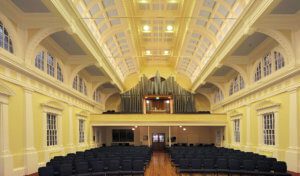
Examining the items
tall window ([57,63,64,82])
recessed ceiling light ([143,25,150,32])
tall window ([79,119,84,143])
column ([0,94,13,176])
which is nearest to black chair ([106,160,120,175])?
column ([0,94,13,176])

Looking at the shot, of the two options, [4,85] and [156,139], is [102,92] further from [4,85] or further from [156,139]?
[4,85]

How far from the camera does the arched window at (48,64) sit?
52.0ft

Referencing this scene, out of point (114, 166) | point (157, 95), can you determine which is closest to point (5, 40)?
point (114, 166)

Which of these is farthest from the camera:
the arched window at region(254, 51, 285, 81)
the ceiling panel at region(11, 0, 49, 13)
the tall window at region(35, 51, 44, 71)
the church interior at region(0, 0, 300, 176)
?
the arched window at region(254, 51, 285, 81)

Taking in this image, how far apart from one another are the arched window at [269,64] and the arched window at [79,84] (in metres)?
13.2

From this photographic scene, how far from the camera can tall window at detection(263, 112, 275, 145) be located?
55.3ft

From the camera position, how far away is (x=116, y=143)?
112 ft

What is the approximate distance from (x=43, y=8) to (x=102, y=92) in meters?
23.6

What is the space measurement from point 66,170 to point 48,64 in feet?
24.2

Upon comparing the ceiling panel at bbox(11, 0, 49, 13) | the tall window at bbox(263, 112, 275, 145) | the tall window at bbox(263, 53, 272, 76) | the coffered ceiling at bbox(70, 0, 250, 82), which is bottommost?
the tall window at bbox(263, 112, 275, 145)

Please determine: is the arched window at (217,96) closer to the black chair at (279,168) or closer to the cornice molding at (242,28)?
the cornice molding at (242,28)

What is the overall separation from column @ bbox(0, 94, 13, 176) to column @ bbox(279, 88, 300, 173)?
39.7 ft

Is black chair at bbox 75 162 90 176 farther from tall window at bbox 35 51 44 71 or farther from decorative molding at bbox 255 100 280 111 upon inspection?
decorative molding at bbox 255 100 280 111

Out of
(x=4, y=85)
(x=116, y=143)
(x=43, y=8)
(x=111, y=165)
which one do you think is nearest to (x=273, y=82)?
(x=111, y=165)
